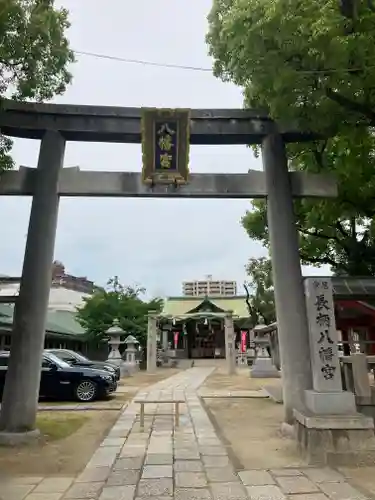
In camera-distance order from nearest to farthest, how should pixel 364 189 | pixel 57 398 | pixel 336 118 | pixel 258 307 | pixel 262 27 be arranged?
1. pixel 262 27
2. pixel 336 118
3. pixel 364 189
4. pixel 57 398
5. pixel 258 307

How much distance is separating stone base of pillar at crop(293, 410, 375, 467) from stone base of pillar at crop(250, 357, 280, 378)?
Answer: 662 inches

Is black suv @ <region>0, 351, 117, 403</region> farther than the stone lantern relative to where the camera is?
No

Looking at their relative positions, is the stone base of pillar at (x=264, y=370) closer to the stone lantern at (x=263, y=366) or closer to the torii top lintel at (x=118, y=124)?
the stone lantern at (x=263, y=366)

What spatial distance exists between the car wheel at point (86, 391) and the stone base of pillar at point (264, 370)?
458 inches

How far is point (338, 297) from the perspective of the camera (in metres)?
7.93

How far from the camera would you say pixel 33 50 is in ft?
24.0

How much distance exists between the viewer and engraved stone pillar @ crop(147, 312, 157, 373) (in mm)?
27438

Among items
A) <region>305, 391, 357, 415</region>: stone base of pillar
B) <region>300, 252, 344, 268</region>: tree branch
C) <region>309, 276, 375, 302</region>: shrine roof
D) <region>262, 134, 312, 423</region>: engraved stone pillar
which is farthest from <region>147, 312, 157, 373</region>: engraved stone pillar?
<region>305, 391, 357, 415</region>: stone base of pillar

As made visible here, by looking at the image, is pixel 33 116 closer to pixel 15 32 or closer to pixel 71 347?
pixel 15 32

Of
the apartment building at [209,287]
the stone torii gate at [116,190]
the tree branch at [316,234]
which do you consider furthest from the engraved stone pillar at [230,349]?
the apartment building at [209,287]

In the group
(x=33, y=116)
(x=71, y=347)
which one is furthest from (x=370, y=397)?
(x=71, y=347)

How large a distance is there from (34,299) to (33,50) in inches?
167

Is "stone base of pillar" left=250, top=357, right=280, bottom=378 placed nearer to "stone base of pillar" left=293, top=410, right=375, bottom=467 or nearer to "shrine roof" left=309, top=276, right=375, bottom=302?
"shrine roof" left=309, top=276, right=375, bottom=302

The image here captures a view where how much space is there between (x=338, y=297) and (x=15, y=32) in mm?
7026
